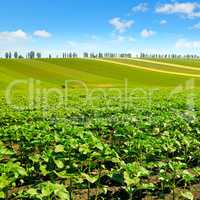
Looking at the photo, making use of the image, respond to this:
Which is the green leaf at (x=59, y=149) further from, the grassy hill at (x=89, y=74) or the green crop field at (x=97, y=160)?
the grassy hill at (x=89, y=74)

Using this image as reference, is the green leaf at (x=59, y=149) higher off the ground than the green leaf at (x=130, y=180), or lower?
higher

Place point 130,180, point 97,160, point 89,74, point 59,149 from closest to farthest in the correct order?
point 130,180
point 59,149
point 97,160
point 89,74

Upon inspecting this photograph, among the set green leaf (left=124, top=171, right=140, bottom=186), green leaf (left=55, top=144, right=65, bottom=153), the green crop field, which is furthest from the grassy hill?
green leaf (left=124, top=171, right=140, bottom=186)

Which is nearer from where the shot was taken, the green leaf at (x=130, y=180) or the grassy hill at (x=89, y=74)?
the green leaf at (x=130, y=180)

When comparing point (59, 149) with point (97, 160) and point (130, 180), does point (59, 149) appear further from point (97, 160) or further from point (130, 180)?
point (130, 180)

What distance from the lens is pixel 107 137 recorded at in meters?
18.0

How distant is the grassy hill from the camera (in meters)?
89.8

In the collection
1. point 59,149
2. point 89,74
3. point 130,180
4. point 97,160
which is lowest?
point 89,74

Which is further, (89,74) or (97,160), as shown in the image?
(89,74)

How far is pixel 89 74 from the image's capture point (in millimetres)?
104000

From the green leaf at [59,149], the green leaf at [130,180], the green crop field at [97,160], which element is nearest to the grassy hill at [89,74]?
the green crop field at [97,160]

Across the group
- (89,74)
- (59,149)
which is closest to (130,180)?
(59,149)

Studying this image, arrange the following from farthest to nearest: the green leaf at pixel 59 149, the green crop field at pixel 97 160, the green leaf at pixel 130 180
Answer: the green leaf at pixel 59 149
the green crop field at pixel 97 160
the green leaf at pixel 130 180

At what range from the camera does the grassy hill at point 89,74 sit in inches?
3533
